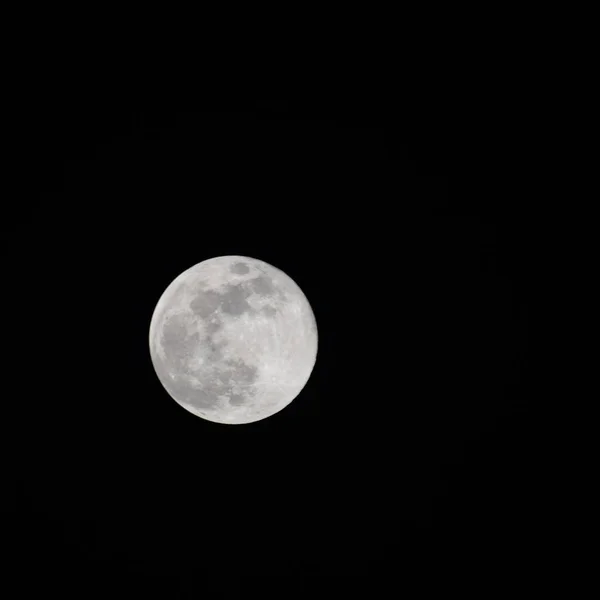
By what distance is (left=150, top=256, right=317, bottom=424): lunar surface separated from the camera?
4957mm

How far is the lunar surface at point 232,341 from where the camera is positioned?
496 centimetres

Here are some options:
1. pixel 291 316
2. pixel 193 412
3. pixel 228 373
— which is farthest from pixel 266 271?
pixel 193 412

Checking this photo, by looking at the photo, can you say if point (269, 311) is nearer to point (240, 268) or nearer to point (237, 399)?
point (240, 268)

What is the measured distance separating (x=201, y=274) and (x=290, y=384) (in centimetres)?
120

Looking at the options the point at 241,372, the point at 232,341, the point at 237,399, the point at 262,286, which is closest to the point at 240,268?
the point at 262,286

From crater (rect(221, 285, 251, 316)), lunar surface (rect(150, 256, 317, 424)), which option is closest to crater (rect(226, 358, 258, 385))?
lunar surface (rect(150, 256, 317, 424))

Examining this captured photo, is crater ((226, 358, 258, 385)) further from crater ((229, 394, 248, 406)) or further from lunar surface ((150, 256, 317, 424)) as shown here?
crater ((229, 394, 248, 406))

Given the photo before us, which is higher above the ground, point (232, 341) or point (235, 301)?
point (235, 301)

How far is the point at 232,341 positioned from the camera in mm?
4926

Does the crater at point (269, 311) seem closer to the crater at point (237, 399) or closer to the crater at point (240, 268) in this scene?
the crater at point (240, 268)

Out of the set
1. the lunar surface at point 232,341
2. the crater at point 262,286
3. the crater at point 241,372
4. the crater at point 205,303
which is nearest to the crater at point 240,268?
the lunar surface at point 232,341

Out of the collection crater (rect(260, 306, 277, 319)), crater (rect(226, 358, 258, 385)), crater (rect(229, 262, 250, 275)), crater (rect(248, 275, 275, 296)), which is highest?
crater (rect(229, 262, 250, 275))

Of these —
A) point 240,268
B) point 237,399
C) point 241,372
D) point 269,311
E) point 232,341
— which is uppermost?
point 240,268

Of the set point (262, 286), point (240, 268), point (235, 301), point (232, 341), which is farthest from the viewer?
point (240, 268)
